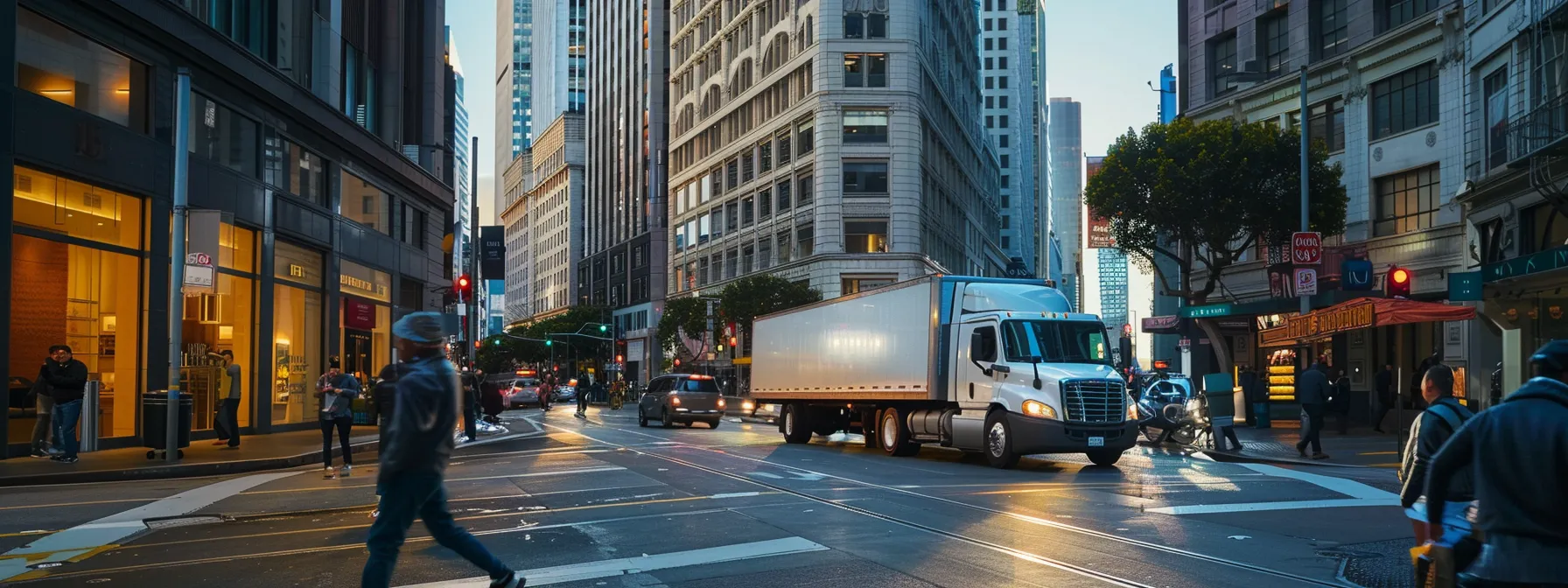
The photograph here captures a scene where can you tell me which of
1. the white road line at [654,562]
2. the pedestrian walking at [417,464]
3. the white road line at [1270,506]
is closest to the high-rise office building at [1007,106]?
the white road line at [1270,506]

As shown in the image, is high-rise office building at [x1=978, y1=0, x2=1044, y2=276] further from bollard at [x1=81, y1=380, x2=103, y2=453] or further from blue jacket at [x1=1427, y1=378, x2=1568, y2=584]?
blue jacket at [x1=1427, y1=378, x2=1568, y2=584]

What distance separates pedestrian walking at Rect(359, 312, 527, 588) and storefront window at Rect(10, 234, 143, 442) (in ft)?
53.6

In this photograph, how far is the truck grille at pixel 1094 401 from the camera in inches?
773

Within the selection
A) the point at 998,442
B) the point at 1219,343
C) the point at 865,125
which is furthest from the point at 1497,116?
the point at 865,125

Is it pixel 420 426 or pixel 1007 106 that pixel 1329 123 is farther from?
pixel 1007 106

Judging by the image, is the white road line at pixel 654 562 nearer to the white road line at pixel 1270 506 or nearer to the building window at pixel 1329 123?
the white road line at pixel 1270 506

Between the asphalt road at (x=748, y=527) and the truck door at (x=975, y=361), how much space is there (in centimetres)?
164

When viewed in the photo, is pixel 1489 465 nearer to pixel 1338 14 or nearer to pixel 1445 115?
pixel 1445 115

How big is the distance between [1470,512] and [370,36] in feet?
125

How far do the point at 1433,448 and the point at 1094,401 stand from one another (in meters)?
13.3

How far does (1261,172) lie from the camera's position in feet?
128

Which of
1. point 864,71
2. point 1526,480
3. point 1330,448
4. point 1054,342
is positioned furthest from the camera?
point 864,71

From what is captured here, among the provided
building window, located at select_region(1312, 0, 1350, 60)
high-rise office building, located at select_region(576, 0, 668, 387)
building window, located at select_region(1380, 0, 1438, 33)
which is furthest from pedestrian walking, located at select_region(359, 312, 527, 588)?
high-rise office building, located at select_region(576, 0, 668, 387)

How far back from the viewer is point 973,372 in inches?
837
